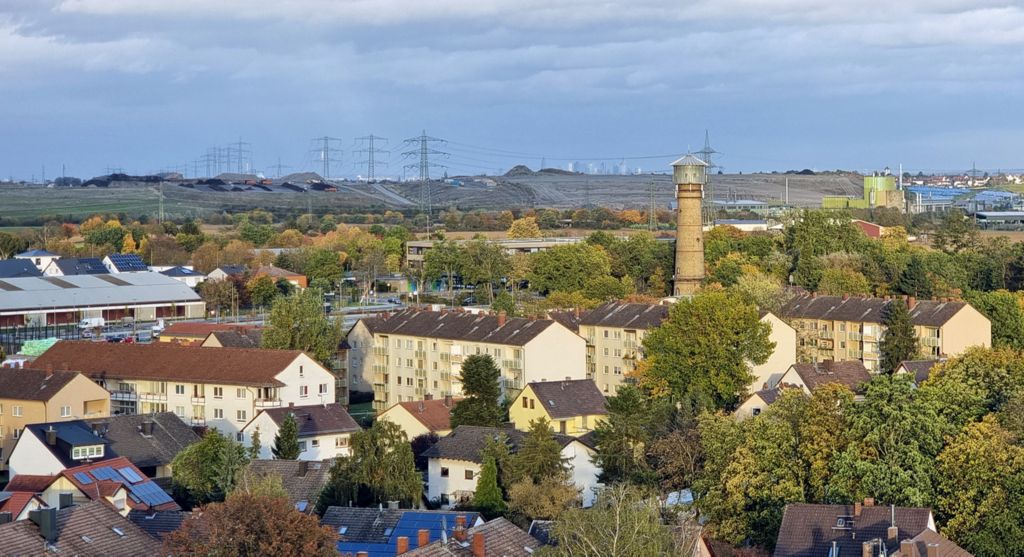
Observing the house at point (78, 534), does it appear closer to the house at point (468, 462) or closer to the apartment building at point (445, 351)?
the house at point (468, 462)

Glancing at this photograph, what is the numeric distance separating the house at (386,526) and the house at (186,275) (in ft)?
209

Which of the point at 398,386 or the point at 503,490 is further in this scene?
the point at 398,386

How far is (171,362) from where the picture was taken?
47812 mm

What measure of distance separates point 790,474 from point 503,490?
6.84 meters

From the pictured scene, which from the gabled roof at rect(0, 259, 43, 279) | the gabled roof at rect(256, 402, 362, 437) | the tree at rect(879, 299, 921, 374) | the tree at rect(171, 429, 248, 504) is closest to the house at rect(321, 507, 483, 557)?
the tree at rect(171, 429, 248, 504)

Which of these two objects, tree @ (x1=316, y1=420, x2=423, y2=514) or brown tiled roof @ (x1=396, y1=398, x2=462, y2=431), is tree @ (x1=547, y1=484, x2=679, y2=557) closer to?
tree @ (x1=316, y1=420, x2=423, y2=514)

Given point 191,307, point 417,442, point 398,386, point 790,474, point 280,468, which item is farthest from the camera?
point 191,307

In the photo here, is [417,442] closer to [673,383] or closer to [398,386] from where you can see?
[673,383]

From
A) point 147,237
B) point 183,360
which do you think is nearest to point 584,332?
point 183,360

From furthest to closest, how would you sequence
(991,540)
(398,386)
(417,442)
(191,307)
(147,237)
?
(147,237) → (191,307) → (398,386) → (417,442) → (991,540)

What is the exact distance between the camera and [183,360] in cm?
4784

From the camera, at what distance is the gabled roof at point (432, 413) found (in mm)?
42125

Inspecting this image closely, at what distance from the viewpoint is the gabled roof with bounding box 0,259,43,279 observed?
297 feet

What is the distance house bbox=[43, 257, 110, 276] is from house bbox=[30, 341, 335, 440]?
4591 cm
